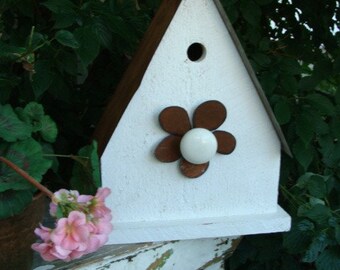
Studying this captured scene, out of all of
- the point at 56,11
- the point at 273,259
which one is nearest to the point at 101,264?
the point at 56,11

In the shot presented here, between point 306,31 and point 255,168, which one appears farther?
point 306,31

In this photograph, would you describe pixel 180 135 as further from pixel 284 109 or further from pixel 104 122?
pixel 284 109

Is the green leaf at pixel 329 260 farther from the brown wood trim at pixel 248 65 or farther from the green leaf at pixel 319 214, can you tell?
the brown wood trim at pixel 248 65

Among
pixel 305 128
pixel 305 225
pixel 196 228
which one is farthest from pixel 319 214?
pixel 196 228

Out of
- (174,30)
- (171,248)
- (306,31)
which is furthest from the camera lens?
(306,31)

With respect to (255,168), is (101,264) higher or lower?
lower

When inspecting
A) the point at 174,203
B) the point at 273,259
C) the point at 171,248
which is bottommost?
the point at 273,259

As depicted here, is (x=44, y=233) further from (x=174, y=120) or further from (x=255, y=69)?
(x=255, y=69)
